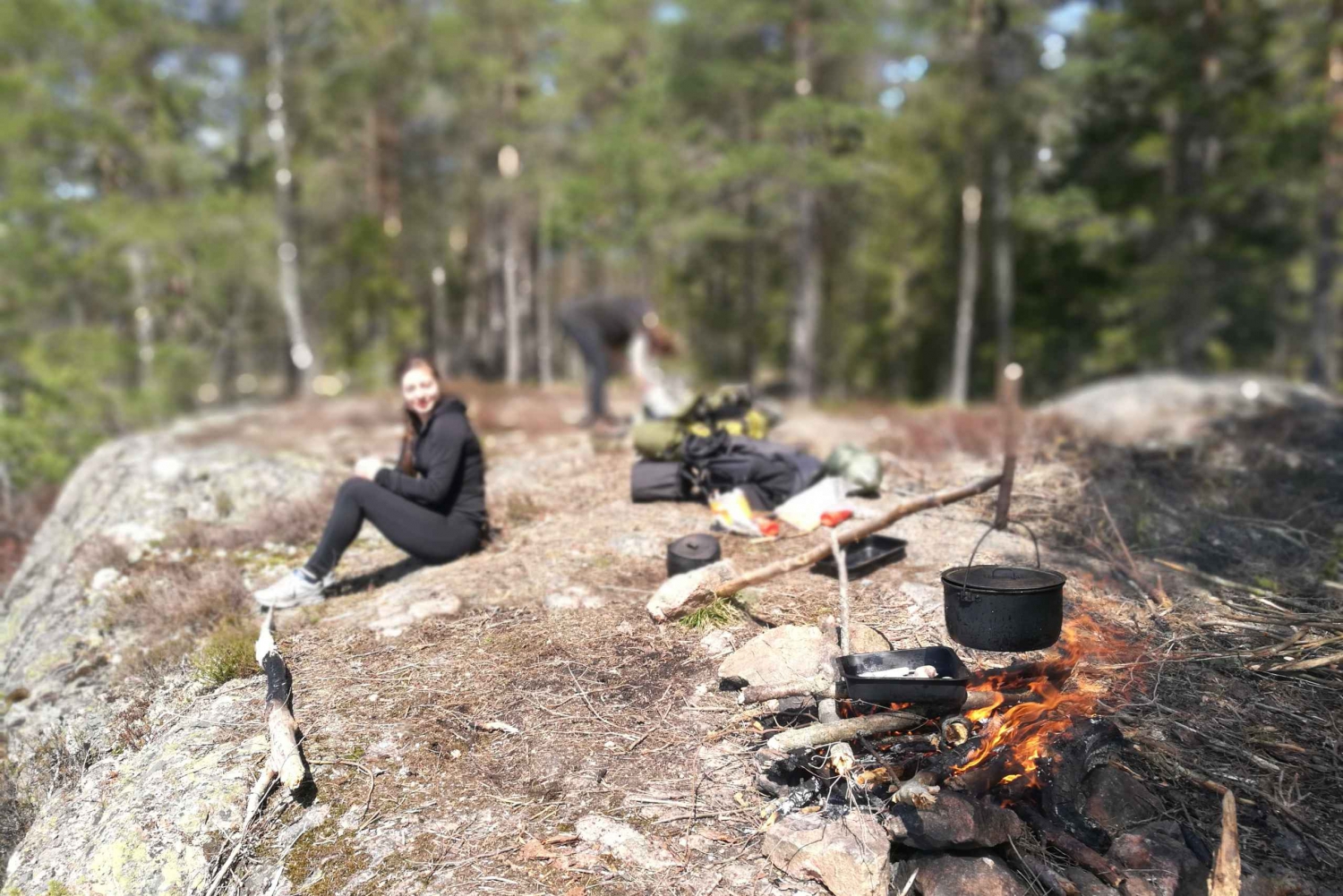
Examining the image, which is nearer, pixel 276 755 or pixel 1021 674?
pixel 276 755

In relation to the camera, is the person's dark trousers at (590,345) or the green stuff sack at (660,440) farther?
the person's dark trousers at (590,345)

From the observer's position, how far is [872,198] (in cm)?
2339

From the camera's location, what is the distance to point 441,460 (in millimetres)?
5016

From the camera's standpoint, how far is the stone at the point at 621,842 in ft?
9.38

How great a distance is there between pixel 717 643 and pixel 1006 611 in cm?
138

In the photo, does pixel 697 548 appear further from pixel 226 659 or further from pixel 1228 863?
pixel 1228 863

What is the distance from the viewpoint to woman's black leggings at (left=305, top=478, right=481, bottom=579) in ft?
16.3

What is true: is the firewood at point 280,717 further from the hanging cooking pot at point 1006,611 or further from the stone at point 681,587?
the hanging cooking pot at point 1006,611

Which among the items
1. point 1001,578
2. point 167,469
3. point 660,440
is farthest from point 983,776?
point 167,469

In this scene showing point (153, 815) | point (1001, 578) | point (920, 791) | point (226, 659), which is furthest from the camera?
point (226, 659)

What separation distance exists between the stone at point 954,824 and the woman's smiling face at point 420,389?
354cm

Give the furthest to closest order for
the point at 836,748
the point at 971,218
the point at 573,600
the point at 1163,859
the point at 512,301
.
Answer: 1. the point at 512,301
2. the point at 971,218
3. the point at 573,600
4. the point at 836,748
5. the point at 1163,859

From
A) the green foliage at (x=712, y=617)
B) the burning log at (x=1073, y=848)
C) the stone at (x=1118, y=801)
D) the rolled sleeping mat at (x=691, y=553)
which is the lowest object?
the burning log at (x=1073, y=848)

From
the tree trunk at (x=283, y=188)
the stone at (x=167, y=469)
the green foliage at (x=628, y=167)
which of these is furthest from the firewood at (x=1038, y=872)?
the tree trunk at (x=283, y=188)
